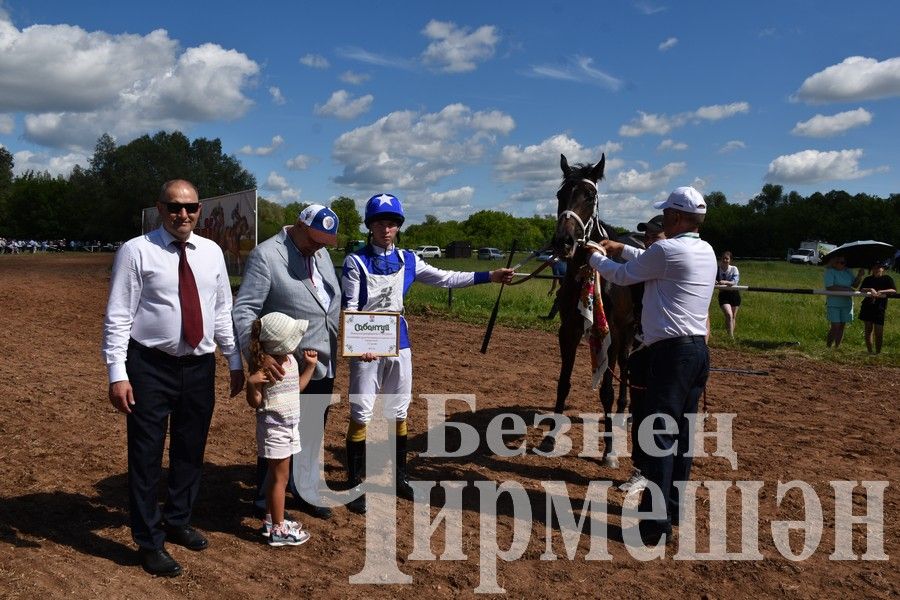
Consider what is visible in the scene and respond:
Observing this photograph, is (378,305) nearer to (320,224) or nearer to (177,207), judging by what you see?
(320,224)

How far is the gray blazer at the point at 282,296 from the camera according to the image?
4258 millimetres

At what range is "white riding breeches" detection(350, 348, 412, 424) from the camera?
4918mm

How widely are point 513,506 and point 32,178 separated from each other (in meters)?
121

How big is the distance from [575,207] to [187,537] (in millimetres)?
3945

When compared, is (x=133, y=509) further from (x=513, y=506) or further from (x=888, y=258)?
(x=888, y=258)

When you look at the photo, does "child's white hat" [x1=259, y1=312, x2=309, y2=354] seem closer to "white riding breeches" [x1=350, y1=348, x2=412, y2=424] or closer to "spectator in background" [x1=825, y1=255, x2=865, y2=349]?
"white riding breeches" [x1=350, y1=348, x2=412, y2=424]

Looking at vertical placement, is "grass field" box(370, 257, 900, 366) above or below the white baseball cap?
below

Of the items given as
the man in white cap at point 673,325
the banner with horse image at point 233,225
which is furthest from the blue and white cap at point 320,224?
the banner with horse image at point 233,225

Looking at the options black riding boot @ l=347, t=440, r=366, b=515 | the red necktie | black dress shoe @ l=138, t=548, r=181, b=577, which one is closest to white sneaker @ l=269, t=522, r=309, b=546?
black dress shoe @ l=138, t=548, r=181, b=577

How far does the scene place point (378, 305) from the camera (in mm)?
4938

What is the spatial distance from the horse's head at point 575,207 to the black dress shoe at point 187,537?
3.47 m

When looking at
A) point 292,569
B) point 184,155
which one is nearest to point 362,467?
point 292,569

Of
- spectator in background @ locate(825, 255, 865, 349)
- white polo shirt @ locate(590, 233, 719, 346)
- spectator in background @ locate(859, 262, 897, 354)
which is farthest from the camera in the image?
spectator in background @ locate(825, 255, 865, 349)

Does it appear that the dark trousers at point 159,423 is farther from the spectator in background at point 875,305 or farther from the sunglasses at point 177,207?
the spectator in background at point 875,305
